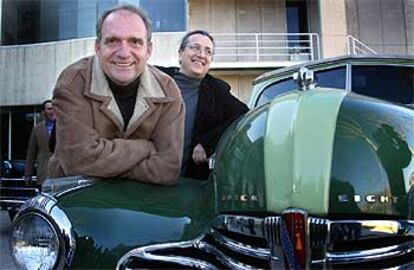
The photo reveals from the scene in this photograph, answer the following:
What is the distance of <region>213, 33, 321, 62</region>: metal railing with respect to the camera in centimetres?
1653

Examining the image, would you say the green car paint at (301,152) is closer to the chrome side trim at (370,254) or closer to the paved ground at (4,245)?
the chrome side trim at (370,254)

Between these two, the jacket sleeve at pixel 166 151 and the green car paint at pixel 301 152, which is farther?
the jacket sleeve at pixel 166 151

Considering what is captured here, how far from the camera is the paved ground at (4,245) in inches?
181

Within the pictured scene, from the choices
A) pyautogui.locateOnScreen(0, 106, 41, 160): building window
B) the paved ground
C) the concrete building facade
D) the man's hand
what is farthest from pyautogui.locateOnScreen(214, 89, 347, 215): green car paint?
pyautogui.locateOnScreen(0, 106, 41, 160): building window

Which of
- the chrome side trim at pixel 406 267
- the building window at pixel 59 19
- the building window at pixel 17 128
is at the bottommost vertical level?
the chrome side trim at pixel 406 267

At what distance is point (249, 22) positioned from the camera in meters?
17.1

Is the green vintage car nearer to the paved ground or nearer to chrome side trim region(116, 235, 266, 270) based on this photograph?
chrome side trim region(116, 235, 266, 270)

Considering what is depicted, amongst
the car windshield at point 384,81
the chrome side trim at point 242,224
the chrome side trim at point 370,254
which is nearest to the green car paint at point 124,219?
the chrome side trim at point 242,224

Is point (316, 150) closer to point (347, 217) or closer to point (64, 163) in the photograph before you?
point (347, 217)

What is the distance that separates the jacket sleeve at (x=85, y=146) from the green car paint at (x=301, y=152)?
25.6 inches

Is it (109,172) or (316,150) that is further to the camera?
(109,172)

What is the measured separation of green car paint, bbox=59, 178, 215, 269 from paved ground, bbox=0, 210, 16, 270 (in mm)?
2320

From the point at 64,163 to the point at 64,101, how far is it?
26 cm

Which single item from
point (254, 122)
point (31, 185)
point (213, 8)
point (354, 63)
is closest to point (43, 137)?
point (31, 185)
